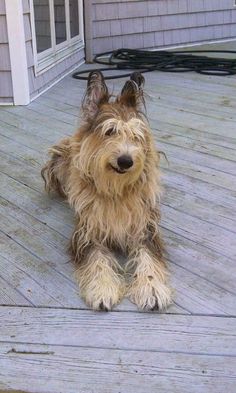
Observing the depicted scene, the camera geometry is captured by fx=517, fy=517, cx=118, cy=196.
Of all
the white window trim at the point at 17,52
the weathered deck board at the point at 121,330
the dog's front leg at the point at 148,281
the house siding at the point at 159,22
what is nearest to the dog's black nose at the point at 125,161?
the dog's front leg at the point at 148,281

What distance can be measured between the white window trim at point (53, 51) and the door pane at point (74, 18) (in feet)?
0.21

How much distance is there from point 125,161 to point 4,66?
10.5 feet

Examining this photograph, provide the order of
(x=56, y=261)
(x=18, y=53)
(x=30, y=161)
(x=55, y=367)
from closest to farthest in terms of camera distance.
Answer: (x=55, y=367) < (x=56, y=261) < (x=30, y=161) < (x=18, y=53)

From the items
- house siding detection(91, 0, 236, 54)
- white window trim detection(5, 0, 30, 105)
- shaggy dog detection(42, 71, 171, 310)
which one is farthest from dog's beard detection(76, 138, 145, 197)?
house siding detection(91, 0, 236, 54)

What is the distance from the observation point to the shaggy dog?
6.61 feet

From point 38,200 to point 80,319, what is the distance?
46.2 inches

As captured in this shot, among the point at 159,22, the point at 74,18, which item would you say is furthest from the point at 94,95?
the point at 159,22

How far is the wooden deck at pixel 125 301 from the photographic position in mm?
1645

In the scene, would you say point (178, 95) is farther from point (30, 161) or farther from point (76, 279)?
point (76, 279)

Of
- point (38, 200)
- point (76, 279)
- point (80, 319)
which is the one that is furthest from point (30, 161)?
point (80, 319)

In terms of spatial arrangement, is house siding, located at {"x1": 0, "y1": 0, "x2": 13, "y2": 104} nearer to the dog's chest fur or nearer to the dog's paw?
the dog's chest fur

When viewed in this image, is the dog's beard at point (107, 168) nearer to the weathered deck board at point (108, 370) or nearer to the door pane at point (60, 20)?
the weathered deck board at point (108, 370)

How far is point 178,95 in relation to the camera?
5383mm

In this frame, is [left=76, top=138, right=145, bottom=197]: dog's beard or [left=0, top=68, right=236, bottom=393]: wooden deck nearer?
[left=0, top=68, right=236, bottom=393]: wooden deck
